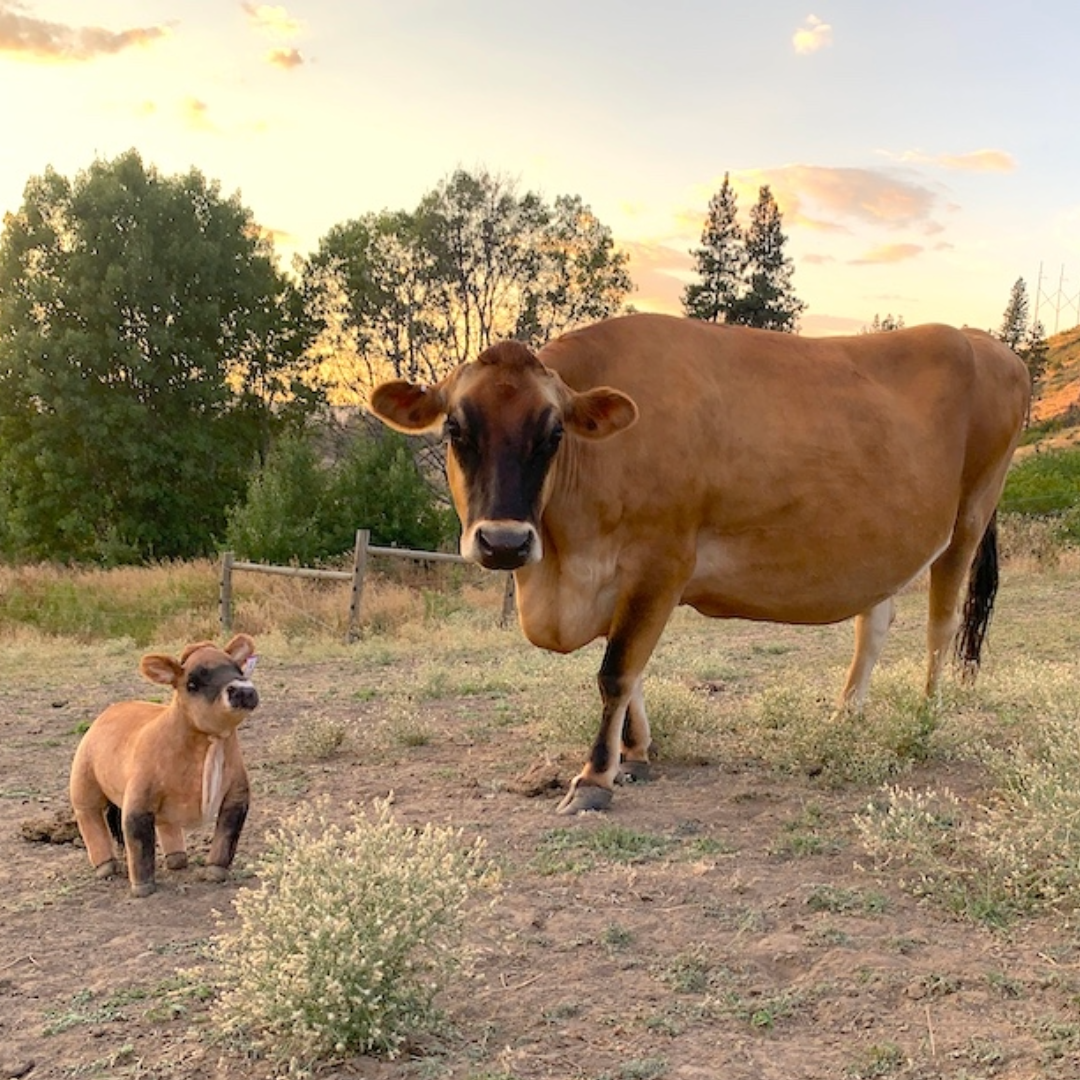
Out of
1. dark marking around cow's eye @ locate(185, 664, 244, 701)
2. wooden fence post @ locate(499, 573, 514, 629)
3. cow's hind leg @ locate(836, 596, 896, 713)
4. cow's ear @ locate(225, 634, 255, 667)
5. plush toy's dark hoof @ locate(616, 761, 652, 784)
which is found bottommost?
wooden fence post @ locate(499, 573, 514, 629)

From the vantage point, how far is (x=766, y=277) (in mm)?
40562

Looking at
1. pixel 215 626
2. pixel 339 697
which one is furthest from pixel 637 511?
pixel 215 626

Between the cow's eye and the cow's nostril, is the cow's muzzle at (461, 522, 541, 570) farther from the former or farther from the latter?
the cow's nostril

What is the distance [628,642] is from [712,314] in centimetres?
3666

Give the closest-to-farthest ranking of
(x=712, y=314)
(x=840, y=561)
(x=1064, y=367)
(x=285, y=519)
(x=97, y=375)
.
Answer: (x=840, y=561), (x=285, y=519), (x=97, y=375), (x=712, y=314), (x=1064, y=367)

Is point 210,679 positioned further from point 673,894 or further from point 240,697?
point 673,894

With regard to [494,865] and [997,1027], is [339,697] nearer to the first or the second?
[494,865]

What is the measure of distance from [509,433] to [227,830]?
1999 millimetres

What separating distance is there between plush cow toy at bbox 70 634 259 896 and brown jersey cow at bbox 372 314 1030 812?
1.16m

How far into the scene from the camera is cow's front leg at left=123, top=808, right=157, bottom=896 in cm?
407

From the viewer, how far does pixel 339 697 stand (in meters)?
8.57

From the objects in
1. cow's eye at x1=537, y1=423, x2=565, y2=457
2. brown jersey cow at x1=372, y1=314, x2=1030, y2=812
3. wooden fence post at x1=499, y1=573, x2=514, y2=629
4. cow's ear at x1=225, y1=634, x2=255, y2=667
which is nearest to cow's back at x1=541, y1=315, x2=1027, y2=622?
brown jersey cow at x1=372, y1=314, x2=1030, y2=812

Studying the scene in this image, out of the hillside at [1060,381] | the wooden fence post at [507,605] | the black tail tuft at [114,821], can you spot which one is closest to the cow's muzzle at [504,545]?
the black tail tuft at [114,821]

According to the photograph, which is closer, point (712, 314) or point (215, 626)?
point (215, 626)
